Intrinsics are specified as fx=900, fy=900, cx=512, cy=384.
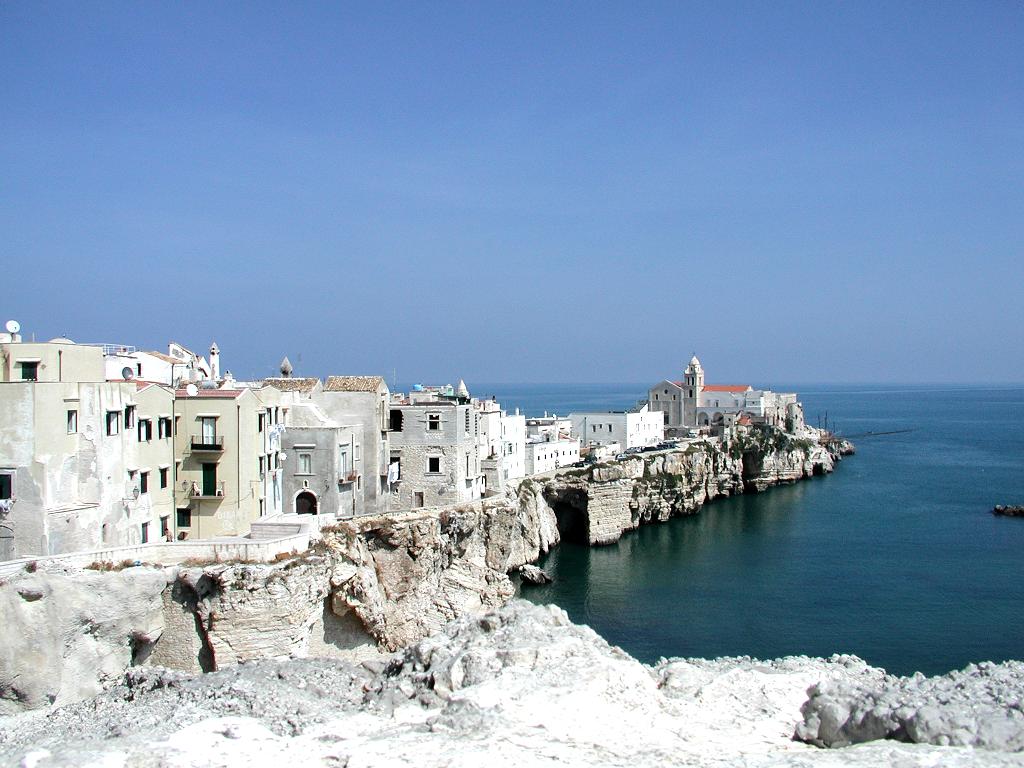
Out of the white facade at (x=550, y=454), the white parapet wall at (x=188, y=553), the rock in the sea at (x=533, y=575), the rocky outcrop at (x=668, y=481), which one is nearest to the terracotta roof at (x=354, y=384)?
the white parapet wall at (x=188, y=553)

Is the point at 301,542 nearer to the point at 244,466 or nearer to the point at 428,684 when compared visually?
the point at 244,466

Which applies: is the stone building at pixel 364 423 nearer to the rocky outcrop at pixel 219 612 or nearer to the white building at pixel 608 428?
the rocky outcrop at pixel 219 612

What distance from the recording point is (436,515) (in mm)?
41375

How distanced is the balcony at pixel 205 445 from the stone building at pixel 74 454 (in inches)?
46.5

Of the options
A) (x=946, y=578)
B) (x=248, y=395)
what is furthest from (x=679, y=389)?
(x=248, y=395)

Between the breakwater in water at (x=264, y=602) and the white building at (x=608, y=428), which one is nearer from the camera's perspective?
the breakwater in water at (x=264, y=602)

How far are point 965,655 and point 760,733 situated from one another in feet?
78.2

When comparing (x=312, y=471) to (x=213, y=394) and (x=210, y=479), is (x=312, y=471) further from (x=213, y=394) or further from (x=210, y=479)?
(x=213, y=394)

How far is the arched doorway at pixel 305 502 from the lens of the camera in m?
39.1

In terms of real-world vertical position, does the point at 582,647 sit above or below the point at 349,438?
below

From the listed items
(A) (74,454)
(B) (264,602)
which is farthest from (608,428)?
(A) (74,454)

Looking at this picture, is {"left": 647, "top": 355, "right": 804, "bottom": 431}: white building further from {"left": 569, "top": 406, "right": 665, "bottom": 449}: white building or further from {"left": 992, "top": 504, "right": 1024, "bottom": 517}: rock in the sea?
{"left": 992, "top": 504, "right": 1024, "bottom": 517}: rock in the sea

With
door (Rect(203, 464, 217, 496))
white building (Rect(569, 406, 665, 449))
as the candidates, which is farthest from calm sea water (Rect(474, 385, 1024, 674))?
door (Rect(203, 464, 217, 496))

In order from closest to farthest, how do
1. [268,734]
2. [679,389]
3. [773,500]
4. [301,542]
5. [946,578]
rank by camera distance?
[268,734]
[301,542]
[946,578]
[773,500]
[679,389]
